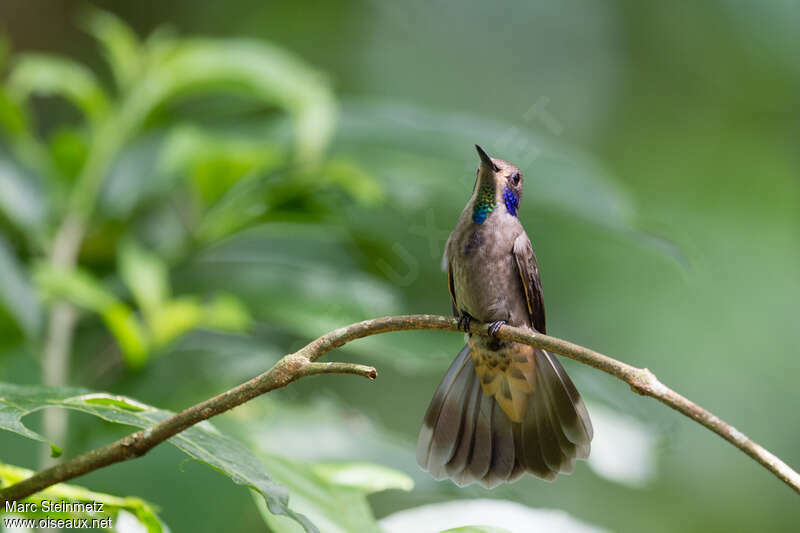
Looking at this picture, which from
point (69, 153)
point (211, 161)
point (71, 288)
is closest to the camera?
point (71, 288)

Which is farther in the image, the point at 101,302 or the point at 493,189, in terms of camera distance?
the point at 101,302

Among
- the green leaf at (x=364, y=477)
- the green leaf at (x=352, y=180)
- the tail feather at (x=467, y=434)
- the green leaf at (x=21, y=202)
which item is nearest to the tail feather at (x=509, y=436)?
the tail feather at (x=467, y=434)

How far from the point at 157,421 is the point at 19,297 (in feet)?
3.58

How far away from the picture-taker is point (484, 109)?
232 inches

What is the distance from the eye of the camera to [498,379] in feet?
4.66

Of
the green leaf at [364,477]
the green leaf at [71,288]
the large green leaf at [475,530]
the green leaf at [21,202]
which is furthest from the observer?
the green leaf at [21,202]

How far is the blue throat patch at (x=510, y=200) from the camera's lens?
1.41m

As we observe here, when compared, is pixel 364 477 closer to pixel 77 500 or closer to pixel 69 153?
pixel 77 500

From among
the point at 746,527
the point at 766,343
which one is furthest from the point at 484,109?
the point at 746,527

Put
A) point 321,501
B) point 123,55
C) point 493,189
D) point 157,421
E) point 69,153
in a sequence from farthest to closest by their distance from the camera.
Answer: point 123,55 < point 69,153 < point 493,189 < point 321,501 < point 157,421

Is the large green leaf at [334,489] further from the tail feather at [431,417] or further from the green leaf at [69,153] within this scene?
the green leaf at [69,153]

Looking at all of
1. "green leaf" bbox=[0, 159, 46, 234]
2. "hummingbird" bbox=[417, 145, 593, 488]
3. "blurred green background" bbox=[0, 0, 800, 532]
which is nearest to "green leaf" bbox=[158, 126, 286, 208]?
"blurred green background" bbox=[0, 0, 800, 532]

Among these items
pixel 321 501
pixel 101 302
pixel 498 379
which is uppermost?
pixel 101 302

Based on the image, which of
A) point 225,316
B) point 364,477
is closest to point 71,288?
point 225,316
